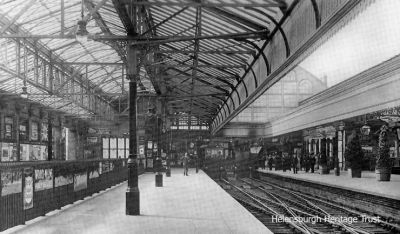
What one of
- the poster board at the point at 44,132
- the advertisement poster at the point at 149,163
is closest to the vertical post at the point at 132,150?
the poster board at the point at 44,132

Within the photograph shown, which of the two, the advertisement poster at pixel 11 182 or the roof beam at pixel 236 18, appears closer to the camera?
the advertisement poster at pixel 11 182

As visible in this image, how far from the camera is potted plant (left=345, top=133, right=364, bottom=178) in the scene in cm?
2455

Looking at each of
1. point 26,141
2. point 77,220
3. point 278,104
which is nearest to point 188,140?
point 278,104

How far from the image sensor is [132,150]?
40.5 feet

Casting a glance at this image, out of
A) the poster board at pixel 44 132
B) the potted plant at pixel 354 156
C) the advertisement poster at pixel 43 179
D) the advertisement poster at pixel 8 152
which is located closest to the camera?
the advertisement poster at pixel 43 179

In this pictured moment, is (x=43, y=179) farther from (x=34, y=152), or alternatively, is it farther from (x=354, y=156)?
(x=34, y=152)

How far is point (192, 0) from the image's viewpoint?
10195mm

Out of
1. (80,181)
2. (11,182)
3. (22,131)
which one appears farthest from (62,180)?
(22,131)

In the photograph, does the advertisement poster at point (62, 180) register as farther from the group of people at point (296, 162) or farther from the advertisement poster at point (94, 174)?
the group of people at point (296, 162)

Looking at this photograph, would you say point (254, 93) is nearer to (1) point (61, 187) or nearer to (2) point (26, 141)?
(1) point (61, 187)

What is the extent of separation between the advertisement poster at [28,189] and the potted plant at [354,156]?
18.1m

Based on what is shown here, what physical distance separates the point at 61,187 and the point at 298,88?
36.2m

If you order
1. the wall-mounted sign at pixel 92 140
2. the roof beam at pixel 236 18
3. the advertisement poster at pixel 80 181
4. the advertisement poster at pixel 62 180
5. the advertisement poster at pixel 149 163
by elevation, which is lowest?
the advertisement poster at pixel 149 163

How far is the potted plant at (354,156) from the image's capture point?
80.5ft
